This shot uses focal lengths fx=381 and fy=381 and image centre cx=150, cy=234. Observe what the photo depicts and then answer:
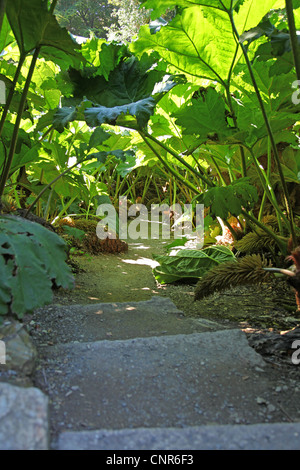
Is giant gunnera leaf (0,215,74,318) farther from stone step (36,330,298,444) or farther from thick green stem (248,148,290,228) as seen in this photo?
thick green stem (248,148,290,228)

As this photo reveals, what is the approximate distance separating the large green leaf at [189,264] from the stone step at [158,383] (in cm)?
100

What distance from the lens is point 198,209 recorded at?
3461 millimetres

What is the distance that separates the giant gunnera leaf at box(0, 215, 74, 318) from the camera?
90 centimetres

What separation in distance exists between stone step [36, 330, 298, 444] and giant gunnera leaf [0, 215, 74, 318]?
0.18 m

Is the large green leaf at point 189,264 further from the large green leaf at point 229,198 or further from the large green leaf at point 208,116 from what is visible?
the large green leaf at point 208,116

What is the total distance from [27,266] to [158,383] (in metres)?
0.43


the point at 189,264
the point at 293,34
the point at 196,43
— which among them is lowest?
the point at 189,264

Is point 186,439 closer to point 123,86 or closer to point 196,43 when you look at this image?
point 123,86

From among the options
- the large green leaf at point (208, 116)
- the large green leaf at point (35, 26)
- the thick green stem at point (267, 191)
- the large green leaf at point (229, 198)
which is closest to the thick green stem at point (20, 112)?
the large green leaf at point (35, 26)

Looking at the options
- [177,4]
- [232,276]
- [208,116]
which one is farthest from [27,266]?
[177,4]

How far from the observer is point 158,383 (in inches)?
35.2

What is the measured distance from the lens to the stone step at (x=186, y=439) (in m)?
0.68

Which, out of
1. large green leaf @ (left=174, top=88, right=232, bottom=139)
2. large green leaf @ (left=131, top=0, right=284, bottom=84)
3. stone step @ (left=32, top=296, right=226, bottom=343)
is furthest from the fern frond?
large green leaf @ (left=131, top=0, right=284, bottom=84)
